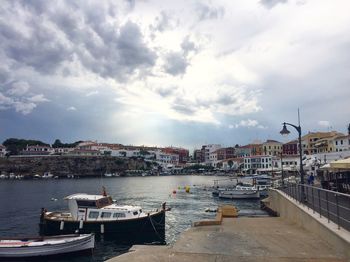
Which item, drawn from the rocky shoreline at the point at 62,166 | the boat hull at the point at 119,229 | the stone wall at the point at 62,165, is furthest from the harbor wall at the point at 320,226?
the stone wall at the point at 62,165

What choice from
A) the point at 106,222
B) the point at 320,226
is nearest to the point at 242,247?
the point at 320,226

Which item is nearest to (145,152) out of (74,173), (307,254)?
(74,173)

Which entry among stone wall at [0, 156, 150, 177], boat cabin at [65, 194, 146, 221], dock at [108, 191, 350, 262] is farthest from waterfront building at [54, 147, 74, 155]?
dock at [108, 191, 350, 262]

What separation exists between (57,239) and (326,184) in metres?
17.8

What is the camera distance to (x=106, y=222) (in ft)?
88.6

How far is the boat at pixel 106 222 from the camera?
88.5 ft

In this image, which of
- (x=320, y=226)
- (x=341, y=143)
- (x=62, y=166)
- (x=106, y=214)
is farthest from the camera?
(x=62, y=166)

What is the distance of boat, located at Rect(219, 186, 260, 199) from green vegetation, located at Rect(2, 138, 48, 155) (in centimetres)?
14511

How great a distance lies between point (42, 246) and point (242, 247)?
48.5ft

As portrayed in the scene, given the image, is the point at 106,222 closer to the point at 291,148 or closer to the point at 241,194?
the point at 241,194

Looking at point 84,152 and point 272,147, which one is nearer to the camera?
point 272,147

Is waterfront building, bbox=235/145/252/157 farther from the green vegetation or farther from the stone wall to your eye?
the green vegetation

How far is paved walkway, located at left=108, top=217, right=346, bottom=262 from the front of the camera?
849cm

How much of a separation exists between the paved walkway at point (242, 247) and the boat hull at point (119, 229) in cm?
1538
